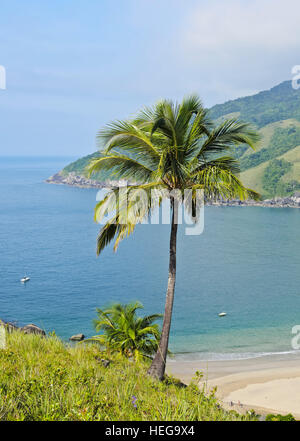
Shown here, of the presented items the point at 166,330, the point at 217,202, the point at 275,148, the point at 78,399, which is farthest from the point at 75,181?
the point at 78,399

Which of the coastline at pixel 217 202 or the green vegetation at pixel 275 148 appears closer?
the coastline at pixel 217 202

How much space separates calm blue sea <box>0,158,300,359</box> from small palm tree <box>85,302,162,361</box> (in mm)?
14075

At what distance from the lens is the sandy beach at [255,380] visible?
1700 centimetres

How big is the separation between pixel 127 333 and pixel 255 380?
11.4 m

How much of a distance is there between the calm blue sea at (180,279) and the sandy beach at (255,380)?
179cm

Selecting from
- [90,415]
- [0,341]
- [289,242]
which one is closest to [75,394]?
[90,415]

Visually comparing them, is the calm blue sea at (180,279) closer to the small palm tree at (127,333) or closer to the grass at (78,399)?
the small palm tree at (127,333)

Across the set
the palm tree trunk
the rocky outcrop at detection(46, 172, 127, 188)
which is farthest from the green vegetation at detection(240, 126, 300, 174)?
the palm tree trunk

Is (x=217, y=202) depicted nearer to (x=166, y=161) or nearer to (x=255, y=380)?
(x=255, y=380)

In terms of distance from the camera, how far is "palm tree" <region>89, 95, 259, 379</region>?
9961 millimetres

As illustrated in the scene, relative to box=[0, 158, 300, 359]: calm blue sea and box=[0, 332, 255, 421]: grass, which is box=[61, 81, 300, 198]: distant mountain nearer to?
box=[0, 158, 300, 359]: calm blue sea

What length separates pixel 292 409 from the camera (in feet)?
53.7

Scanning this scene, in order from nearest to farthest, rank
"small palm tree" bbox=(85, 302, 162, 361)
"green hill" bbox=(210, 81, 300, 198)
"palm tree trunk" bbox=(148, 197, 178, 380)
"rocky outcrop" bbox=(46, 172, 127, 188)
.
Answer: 1. "palm tree trunk" bbox=(148, 197, 178, 380)
2. "small palm tree" bbox=(85, 302, 162, 361)
3. "green hill" bbox=(210, 81, 300, 198)
4. "rocky outcrop" bbox=(46, 172, 127, 188)

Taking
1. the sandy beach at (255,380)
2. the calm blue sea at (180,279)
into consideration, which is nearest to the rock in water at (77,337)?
the calm blue sea at (180,279)
